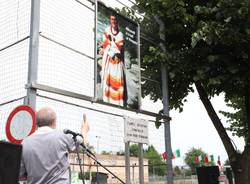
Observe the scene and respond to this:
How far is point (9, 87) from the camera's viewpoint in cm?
611

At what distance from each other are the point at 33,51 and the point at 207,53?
4.12 meters

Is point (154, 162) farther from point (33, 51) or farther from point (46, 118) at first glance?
point (46, 118)

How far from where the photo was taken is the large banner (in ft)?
23.9

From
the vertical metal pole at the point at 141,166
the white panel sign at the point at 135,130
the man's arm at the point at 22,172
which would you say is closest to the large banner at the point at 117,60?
the white panel sign at the point at 135,130

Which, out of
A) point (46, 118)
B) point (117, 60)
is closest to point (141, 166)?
point (117, 60)

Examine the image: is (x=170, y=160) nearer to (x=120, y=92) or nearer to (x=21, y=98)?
(x=120, y=92)

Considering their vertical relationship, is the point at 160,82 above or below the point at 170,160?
above

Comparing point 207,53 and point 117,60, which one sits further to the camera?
point 207,53

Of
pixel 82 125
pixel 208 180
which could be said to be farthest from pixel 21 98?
pixel 208 180

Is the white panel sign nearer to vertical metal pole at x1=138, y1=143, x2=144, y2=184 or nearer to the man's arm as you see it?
vertical metal pole at x1=138, y1=143, x2=144, y2=184

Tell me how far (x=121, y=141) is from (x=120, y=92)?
92 centimetres

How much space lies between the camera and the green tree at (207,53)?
8211mm

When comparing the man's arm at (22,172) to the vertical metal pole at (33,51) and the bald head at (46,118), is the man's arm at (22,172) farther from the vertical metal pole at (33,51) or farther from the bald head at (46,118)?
the vertical metal pole at (33,51)

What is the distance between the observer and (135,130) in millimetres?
7027
